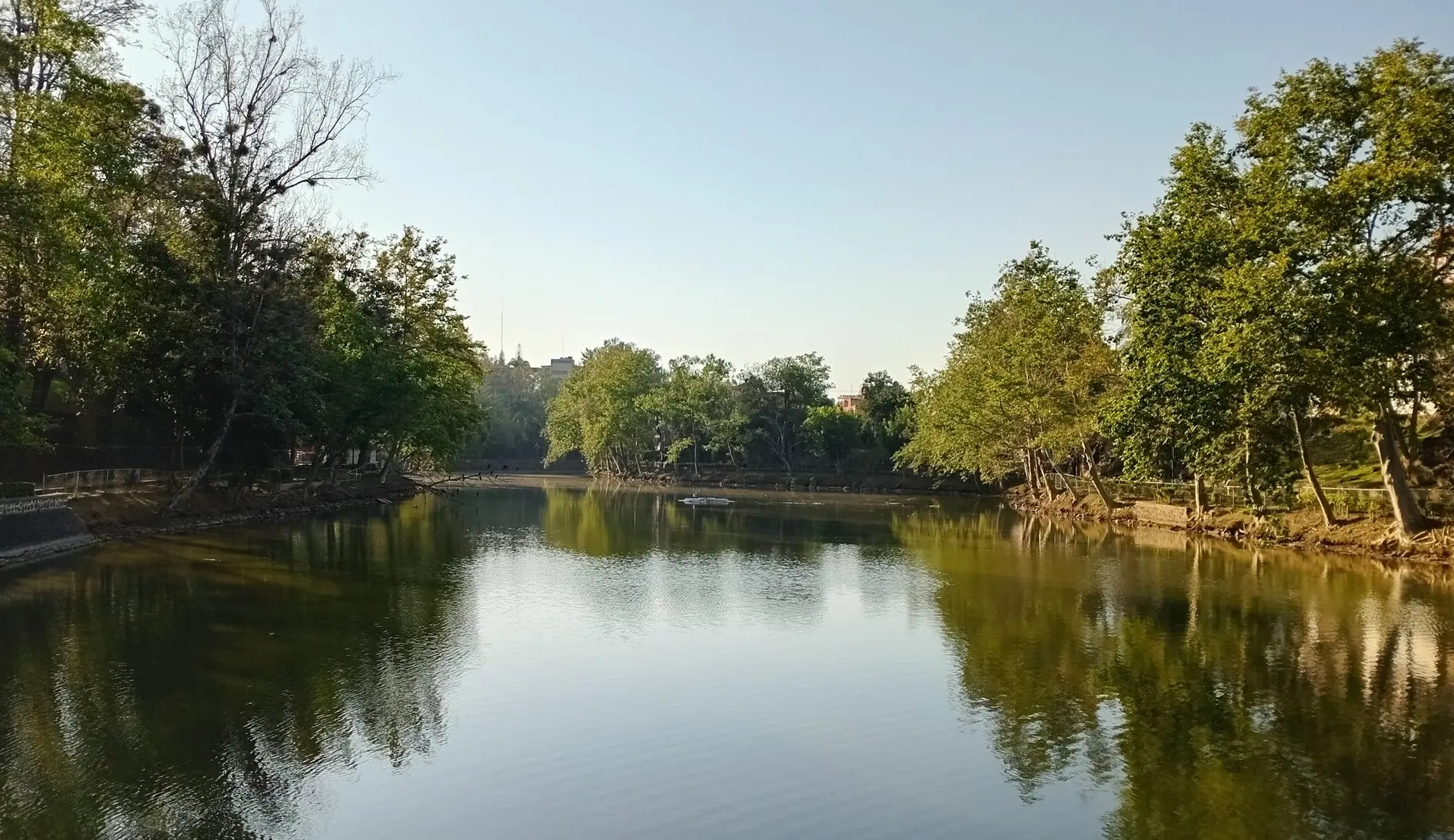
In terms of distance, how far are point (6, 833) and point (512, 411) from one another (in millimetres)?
134268

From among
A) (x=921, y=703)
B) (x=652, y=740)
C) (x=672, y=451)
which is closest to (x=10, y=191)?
(x=652, y=740)

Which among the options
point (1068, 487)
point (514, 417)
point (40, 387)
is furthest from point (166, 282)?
point (514, 417)

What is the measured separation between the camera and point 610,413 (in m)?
108

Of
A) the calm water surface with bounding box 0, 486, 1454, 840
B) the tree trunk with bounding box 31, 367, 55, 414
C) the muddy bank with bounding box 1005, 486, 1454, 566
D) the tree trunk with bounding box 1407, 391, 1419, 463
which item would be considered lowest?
the calm water surface with bounding box 0, 486, 1454, 840

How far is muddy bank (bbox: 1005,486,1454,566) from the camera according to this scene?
3718 cm

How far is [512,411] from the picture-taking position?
144m

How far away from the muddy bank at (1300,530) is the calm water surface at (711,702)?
3.08m

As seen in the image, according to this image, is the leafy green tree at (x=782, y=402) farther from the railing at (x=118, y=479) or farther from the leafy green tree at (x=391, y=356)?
the railing at (x=118, y=479)

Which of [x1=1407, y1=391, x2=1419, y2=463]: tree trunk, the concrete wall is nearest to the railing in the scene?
the concrete wall

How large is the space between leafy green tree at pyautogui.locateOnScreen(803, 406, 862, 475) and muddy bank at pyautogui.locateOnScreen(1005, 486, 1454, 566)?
43.8 m

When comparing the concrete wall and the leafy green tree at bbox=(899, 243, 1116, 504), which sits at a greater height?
the leafy green tree at bbox=(899, 243, 1116, 504)

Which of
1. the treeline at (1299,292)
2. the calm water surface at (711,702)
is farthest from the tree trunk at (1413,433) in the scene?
the calm water surface at (711,702)

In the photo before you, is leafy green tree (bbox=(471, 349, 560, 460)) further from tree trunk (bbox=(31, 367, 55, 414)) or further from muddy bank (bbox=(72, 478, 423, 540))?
tree trunk (bbox=(31, 367, 55, 414))

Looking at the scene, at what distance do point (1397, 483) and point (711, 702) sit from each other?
3178cm
